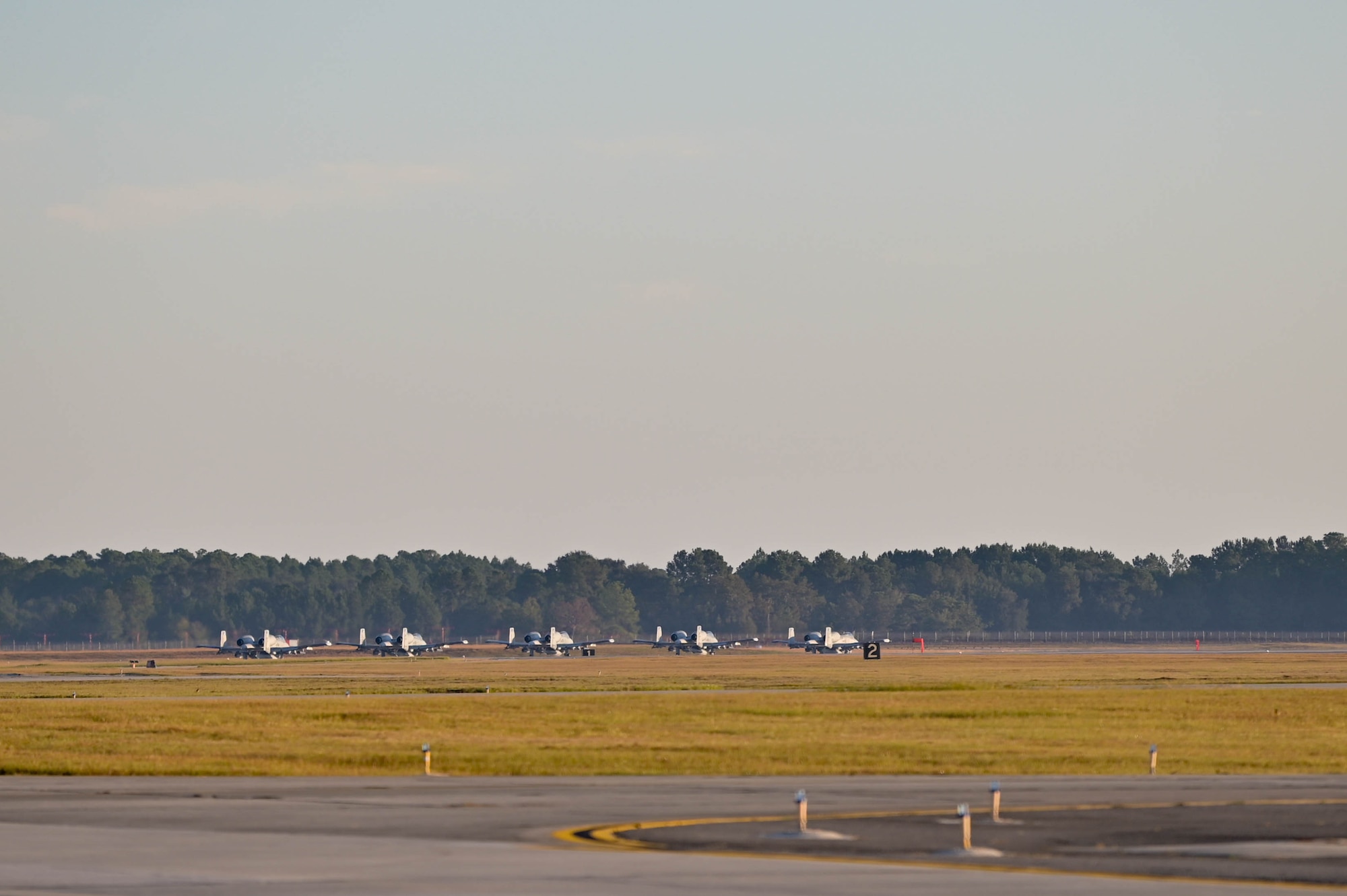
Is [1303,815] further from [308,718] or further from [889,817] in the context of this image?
[308,718]

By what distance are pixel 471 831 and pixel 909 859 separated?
7.27 m

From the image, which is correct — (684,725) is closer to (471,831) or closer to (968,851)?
(471,831)

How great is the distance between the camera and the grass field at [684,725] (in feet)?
156

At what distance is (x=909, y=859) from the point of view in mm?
26969

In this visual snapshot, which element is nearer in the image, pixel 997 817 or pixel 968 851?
pixel 968 851

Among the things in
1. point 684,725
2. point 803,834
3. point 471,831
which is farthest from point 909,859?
point 684,725

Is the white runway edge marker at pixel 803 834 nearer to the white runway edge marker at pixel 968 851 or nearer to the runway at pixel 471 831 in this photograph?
the white runway edge marker at pixel 968 851

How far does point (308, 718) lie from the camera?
214 feet

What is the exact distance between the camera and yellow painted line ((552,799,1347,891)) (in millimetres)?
24594

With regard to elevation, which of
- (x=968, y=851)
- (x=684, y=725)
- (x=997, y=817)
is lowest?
(x=968, y=851)

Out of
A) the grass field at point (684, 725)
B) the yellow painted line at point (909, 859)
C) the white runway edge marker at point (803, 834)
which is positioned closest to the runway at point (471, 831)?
the yellow painted line at point (909, 859)

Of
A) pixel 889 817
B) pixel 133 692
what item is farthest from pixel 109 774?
pixel 133 692

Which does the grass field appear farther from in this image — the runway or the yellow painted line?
the yellow painted line

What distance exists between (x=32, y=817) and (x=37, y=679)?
89.5 m
